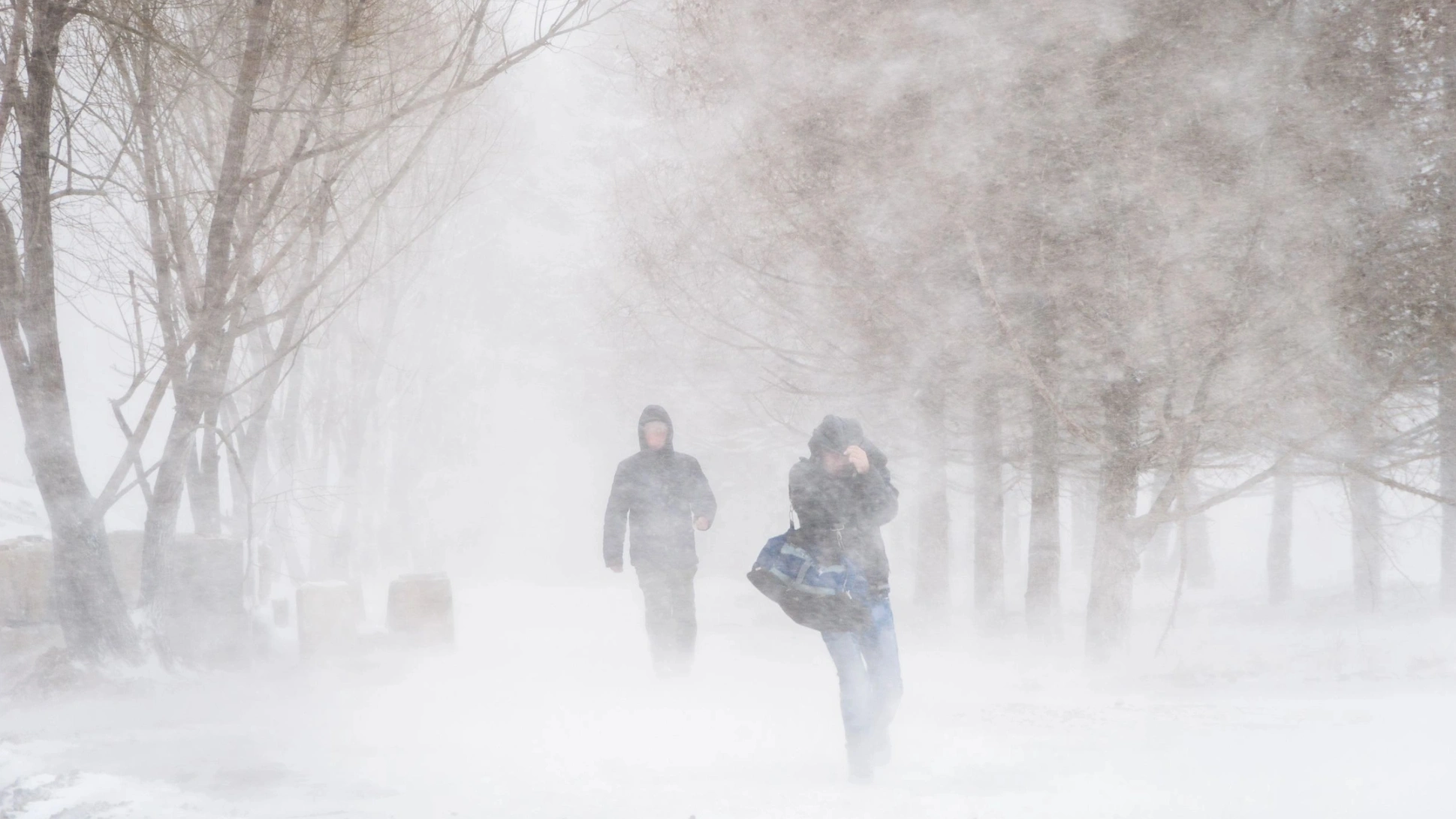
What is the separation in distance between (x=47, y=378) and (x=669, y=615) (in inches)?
179

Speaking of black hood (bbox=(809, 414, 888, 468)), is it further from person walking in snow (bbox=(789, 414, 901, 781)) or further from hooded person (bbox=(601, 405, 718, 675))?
hooded person (bbox=(601, 405, 718, 675))

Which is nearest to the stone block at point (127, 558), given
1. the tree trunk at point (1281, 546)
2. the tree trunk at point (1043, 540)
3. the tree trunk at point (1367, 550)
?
the tree trunk at point (1043, 540)

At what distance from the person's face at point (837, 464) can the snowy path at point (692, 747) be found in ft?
4.60

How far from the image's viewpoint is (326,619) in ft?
29.9

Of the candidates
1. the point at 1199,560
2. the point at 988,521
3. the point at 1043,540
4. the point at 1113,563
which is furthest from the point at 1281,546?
the point at 1113,563

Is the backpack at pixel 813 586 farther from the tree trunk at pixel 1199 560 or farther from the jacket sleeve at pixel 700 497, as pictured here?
the tree trunk at pixel 1199 560

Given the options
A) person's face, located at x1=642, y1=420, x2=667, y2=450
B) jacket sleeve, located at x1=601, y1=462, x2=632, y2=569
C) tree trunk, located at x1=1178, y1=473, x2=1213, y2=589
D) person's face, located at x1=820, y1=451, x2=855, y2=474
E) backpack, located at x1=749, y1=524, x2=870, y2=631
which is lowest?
tree trunk, located at x1=1178, y1=473, x2=1213, y2=589

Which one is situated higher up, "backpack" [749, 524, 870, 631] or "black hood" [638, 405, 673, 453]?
"black hood" [638, 405, 673, 453]

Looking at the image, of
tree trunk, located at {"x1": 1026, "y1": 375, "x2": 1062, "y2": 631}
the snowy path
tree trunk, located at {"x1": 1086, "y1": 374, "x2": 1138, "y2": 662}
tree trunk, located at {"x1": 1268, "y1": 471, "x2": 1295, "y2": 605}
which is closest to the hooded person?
the snowy path

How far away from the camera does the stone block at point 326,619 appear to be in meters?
9.06

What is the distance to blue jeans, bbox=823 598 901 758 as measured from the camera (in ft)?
15.9

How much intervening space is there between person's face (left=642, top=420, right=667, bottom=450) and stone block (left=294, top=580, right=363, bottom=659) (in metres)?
3.30

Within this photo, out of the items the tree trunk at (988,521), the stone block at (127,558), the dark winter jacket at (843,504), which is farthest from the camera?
the tree trunk at (988,521)

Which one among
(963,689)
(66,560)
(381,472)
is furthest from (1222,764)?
(381,472)
